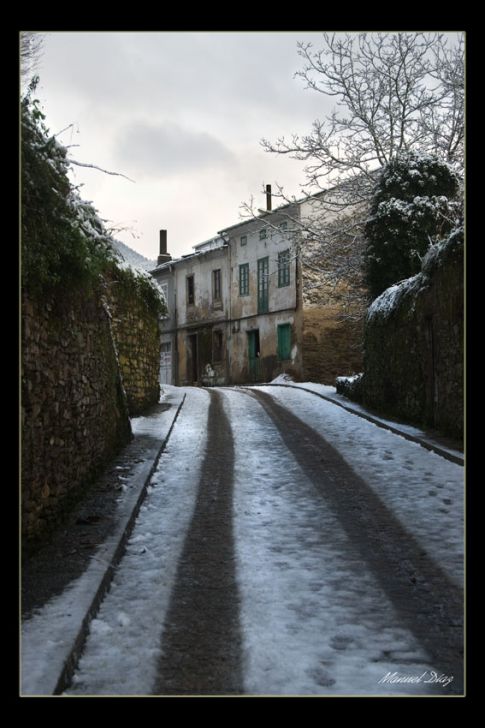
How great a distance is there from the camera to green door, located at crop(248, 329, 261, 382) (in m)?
24.0

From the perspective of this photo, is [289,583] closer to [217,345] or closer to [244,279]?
[244,279]

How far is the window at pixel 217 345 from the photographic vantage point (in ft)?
86.1

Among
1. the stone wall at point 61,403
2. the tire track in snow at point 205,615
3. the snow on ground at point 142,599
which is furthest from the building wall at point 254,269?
the tire track in snow at point 205,615

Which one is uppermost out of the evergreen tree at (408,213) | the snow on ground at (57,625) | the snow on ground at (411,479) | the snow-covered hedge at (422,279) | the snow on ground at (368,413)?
the evergreen tree at (408,213)

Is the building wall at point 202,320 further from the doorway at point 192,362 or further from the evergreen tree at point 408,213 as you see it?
the evergreen tree at point 408,213

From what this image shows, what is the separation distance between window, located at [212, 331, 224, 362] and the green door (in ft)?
6.44

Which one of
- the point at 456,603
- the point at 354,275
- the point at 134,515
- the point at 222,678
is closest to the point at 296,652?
the point at 222,678

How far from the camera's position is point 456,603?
350 centimetres

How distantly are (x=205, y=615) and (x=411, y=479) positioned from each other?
3.53 meters

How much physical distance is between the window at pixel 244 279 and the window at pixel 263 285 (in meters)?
0.83

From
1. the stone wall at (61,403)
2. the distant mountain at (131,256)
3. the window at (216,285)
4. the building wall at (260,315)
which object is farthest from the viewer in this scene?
the window at (216,285)

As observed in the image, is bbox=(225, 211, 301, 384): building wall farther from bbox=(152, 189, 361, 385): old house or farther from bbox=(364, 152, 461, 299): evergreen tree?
bbox=(364, 152, 461, 299): evergreen tree

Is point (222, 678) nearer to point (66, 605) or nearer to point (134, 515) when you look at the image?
point (66, 605)
